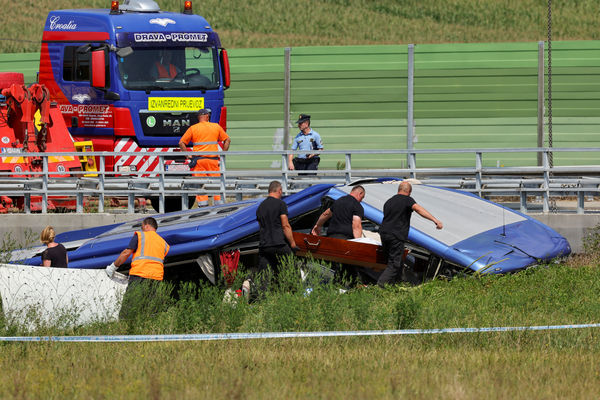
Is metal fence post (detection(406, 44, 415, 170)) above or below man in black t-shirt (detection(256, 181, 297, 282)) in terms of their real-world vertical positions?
above

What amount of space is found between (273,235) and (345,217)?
1.19m

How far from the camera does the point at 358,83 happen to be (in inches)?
939

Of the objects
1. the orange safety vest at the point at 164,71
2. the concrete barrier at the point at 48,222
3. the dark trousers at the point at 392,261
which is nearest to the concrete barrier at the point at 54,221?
the concrete barrier at the point at 48,222

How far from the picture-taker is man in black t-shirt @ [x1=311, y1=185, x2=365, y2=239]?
12.1m

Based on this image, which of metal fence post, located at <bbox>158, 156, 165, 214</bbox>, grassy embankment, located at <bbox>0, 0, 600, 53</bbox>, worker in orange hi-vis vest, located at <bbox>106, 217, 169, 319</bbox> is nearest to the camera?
worker in orange hi-vis vest, located at <bbox>106, 217, 169, 319</bbox>

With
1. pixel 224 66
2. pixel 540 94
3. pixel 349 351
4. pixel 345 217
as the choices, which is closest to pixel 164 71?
pixel 224 66

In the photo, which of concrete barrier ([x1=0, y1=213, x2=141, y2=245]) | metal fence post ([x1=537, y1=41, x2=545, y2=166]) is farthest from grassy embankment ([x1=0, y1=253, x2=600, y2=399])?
metal fence post ([x1=537, y1=41, x2=545, y2=166])

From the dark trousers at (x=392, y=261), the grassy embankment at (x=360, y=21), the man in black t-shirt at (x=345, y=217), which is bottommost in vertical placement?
the dark trousers at (x=392, y=261)

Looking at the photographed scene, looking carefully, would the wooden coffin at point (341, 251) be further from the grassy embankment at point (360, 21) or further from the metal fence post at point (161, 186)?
the grassy embankment at point (360, 21)

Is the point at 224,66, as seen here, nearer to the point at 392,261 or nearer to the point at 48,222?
the point at 48,222

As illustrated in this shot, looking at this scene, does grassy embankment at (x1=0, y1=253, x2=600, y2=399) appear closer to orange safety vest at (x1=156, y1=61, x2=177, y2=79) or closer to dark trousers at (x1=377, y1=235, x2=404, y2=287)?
dark trousers at (x1=377, y1=235, x2=404, y2=287)

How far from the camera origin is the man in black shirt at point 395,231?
1153 cm

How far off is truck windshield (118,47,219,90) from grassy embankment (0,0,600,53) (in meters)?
23.6

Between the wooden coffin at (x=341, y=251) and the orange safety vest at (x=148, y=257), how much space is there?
67.3 inches
